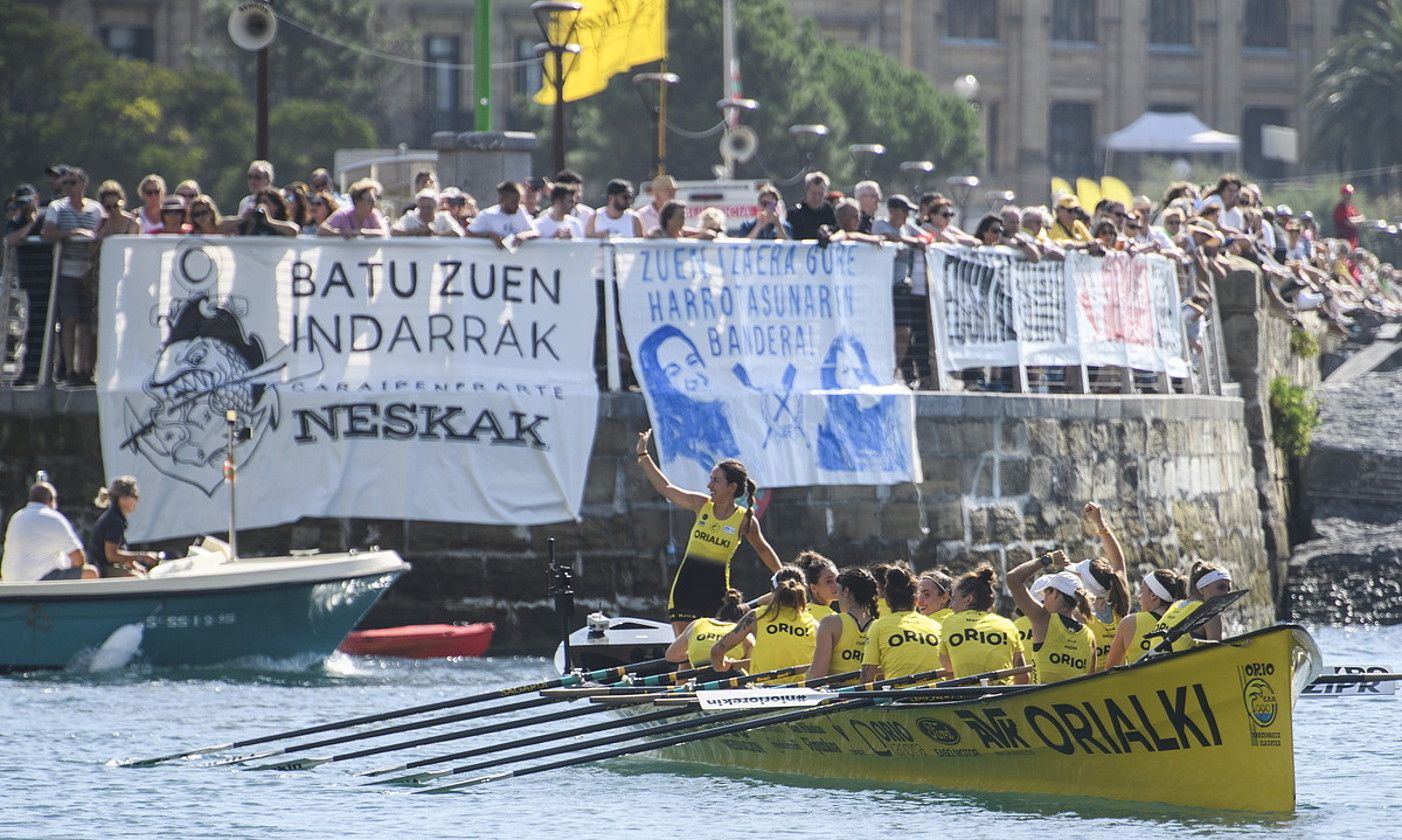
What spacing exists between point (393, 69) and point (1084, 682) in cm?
5017

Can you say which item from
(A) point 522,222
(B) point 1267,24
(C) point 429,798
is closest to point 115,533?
(A) point 522,222

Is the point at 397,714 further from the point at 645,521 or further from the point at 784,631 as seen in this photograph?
the point at 645,521

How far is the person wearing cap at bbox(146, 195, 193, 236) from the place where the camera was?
18438 millimetres

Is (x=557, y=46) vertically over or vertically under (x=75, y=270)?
over

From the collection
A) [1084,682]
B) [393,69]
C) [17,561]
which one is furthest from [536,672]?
[393,69]

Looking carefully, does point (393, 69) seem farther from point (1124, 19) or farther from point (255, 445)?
point (255, 445)

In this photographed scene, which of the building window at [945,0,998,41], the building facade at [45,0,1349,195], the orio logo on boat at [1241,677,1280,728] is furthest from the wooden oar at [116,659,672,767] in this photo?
the building window at [945,0,998,41]

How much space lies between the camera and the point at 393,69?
6025cm

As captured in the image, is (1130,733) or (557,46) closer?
(1130,733)

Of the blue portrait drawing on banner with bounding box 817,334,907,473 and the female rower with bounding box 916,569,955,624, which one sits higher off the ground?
the blue portrait drawing on banner with bounding box 817,334,907,473

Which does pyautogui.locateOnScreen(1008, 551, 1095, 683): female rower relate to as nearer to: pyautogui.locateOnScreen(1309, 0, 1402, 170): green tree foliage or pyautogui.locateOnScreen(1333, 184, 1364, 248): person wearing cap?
pyautogui.locateOnScreen(1333, 184, 1364, 248): person wearing cap

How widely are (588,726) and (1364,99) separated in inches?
2026

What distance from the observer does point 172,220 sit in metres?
18.5

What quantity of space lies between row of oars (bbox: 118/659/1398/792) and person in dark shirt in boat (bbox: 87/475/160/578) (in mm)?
2763
